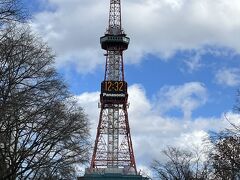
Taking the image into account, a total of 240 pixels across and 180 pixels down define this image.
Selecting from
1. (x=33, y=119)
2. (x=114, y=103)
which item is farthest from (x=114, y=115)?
(x=33, y=119)

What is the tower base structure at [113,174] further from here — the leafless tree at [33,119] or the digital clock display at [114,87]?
the leafless tree at [33,119]

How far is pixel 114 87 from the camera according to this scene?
104375 millimetres

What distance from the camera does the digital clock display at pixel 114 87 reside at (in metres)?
104

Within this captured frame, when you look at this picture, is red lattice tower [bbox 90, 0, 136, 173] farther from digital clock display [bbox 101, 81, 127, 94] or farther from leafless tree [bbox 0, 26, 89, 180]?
leafless tree [bbox 0, 26, 89, 180]

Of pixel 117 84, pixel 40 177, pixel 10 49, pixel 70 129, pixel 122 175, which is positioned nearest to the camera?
pixel 10 49

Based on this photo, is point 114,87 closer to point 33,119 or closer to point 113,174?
point 113,174

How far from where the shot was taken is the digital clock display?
10375cm

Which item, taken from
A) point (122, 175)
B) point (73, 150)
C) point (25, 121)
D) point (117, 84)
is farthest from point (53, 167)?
point (117, 84)

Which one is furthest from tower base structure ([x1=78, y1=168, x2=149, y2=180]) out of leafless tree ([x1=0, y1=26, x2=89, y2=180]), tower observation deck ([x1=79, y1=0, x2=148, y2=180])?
leafless tree ([x1=0, y1=26, x2=89, y2=180])

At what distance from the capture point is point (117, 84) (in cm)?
10450

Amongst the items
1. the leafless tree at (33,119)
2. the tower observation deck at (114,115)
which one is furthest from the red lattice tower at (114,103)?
the leafless tree at (33,119)

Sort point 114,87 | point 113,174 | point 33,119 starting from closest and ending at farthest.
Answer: point 33,119 → point 113,174 → point 114,87

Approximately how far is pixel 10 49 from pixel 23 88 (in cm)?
286

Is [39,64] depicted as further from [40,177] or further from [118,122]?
[118,122]
